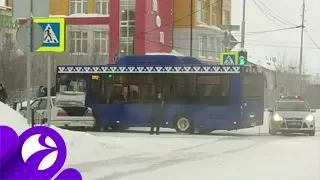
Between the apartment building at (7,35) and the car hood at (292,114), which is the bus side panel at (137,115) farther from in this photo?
the apartment building at (7,35)

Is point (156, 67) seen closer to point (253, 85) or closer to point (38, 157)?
point (253, 85)

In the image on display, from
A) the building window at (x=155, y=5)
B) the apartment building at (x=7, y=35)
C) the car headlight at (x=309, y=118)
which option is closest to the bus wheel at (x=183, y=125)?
the car headlight at (x=309, y=118)

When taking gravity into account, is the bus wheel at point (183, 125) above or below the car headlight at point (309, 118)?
below

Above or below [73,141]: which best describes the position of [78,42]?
above

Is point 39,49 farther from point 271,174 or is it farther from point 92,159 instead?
point 271,174

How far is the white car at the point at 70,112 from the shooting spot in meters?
25.0

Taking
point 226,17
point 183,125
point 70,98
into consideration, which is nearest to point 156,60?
point 183,125

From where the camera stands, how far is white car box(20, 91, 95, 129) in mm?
25017

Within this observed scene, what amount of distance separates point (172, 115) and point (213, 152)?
853 cm

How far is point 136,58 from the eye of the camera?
2658 cm

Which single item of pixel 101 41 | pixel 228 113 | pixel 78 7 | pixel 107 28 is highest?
pixel 78 7

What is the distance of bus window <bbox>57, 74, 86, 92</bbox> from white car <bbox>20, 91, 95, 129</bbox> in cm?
43

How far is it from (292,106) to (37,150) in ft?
70.1

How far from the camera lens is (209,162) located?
555 inches
